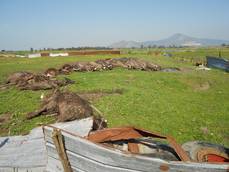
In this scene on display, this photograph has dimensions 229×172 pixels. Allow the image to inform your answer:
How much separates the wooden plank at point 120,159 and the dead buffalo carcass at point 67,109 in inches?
141

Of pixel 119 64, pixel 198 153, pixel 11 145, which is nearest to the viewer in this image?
pixel 198 153

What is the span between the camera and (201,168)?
3.32 m

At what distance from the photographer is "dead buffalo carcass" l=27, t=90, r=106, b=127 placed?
804 cm

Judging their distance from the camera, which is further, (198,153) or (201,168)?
(198,153)

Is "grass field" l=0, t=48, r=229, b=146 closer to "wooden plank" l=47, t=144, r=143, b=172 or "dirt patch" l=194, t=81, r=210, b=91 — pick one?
"dirt patch" l=194, t=81, r=210, b=91

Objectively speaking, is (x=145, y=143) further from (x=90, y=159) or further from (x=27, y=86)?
(x=27, y=86)

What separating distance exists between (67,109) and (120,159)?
5.15 meters

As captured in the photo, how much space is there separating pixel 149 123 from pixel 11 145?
4.64 metres

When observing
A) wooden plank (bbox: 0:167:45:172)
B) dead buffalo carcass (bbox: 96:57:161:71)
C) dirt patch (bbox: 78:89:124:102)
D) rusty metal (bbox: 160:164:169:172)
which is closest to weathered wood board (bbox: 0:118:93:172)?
wooden plank (bbox: 0:167:45:172)

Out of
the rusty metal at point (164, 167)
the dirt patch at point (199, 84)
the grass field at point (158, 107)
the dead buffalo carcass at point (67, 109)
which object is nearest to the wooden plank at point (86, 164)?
the rusty metal at point (164, 167)

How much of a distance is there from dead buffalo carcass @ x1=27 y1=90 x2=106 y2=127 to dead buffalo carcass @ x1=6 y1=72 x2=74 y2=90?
4355 millimetres

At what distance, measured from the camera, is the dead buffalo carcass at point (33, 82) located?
1390cm

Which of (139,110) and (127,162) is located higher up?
(127,162)

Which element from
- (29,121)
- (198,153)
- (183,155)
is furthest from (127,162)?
(29,121)
